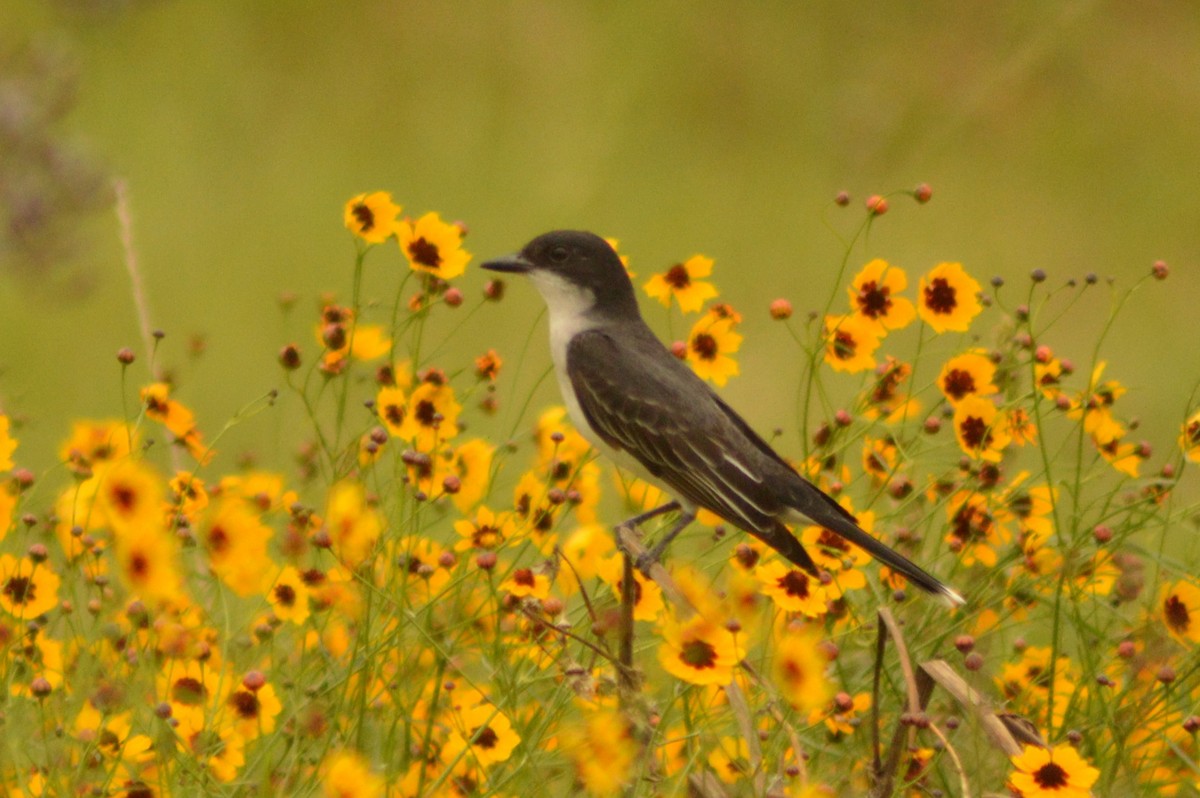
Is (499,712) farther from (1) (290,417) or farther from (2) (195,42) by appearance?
(2) (195,42)

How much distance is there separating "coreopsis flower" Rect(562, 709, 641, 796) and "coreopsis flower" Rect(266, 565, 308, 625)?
0.75 metres

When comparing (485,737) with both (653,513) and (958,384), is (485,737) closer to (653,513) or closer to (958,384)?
(653,513)

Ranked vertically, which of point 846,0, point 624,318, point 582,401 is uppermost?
point 846,0

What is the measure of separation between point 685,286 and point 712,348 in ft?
0.47

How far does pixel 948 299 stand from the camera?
3.54 meters

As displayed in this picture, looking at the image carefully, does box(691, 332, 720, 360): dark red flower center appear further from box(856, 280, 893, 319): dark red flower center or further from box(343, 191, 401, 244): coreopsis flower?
box(343, 191, 401, 244): coreopsis flower

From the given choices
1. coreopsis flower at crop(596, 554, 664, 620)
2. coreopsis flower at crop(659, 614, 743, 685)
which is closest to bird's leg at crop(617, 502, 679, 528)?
coreopsis flower at crop(596, 554, 664, 620)

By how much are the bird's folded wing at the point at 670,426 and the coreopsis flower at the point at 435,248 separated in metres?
0.42

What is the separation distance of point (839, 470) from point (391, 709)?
45.9 inches

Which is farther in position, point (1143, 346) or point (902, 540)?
point (1143, 346)

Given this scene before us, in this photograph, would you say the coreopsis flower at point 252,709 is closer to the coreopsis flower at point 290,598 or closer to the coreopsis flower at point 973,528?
the coreopsis flower at point 290,598

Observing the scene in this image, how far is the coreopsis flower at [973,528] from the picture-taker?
340cm

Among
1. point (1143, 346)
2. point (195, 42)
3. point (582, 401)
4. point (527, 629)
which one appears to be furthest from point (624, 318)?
point (195, 42)

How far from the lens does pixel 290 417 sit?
487 cm
